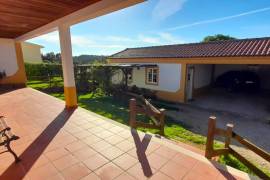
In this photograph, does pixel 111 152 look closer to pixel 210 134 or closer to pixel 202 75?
pixel 210 134

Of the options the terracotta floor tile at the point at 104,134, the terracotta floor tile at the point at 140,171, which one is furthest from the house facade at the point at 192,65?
the terracotta floor tile at the point at 140,171

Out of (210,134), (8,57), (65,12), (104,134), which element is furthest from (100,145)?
(8,57)

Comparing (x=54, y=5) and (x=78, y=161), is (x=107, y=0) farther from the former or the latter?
(x=78, y=161)

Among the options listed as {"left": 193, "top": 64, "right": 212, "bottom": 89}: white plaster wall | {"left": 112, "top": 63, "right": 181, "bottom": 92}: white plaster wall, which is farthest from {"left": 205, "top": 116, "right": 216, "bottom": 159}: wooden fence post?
{"left": 193, "top": 64, "right": 212, "bottom": 89}: white plaster wall

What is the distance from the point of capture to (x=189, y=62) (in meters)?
10.5

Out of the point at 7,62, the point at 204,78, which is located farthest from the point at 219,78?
the point at 7,62

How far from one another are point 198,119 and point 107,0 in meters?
6.75

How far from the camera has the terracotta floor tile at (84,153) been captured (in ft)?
10.4

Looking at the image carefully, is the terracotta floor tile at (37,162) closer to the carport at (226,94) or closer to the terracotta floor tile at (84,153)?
the terracotta floor tile at (84,153)

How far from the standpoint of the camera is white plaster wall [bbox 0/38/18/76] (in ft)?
34.6

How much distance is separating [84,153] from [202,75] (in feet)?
42.0

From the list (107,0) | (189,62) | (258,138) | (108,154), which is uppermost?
(107,0)

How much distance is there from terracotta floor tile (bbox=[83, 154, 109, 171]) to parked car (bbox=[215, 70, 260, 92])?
1450 cm

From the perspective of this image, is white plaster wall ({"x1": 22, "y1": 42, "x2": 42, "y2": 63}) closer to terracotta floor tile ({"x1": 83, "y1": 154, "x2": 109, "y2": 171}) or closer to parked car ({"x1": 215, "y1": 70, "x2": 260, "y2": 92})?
terracotta floor tile ({"x1": 83, "y1": 154, "x2": 109, "y2": 171})
